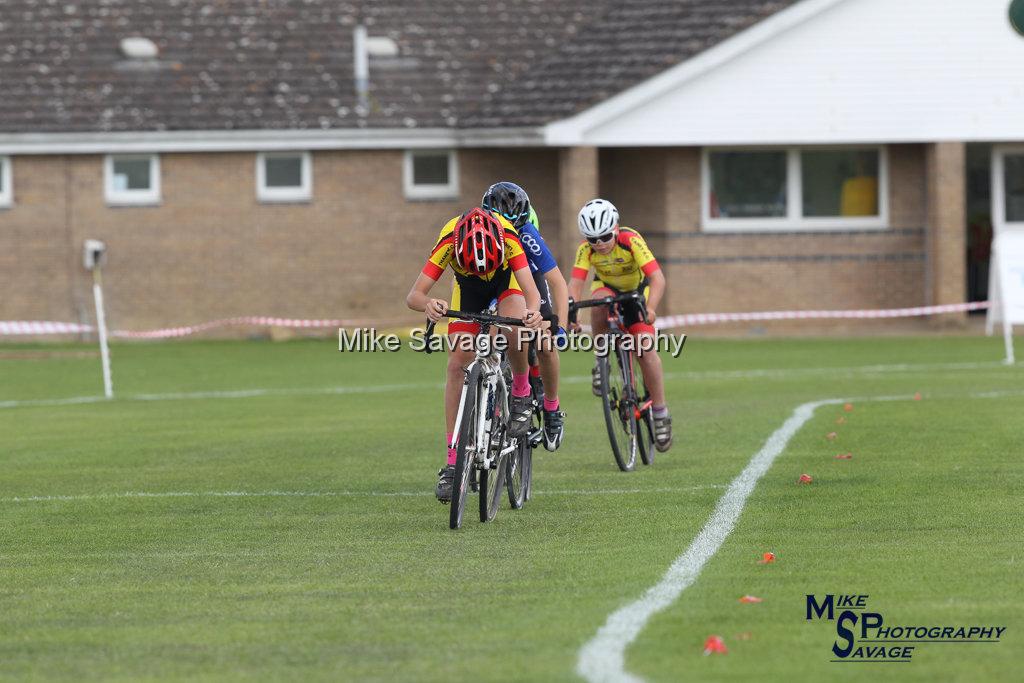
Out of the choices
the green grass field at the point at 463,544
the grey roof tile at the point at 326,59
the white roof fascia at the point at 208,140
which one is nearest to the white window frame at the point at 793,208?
the grey roof tile at the point at 326,59

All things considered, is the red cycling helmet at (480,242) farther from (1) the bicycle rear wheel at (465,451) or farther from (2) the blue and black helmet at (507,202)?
(1) the bicycle rear wheel at (465,451)

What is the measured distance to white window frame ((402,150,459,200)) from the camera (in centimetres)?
3219

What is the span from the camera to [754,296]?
102 ft

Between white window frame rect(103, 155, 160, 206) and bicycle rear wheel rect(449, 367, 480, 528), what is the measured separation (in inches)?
895

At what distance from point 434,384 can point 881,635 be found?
1512 centimetres

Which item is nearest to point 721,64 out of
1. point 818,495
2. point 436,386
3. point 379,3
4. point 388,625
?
point 379,3

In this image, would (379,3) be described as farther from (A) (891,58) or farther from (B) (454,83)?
(A) (891,58)

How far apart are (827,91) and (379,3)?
351 inches

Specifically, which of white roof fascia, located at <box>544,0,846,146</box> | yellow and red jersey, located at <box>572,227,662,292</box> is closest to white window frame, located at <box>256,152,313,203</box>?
white roof fascia, located at <box>544,0,846,146</box>

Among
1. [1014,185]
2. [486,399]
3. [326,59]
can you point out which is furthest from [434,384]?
[1014,185]

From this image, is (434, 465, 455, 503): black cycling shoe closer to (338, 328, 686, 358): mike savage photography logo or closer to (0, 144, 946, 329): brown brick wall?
(338, 328, 686, 358): mike savage photography logo

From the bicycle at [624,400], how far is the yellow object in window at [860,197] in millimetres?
18639

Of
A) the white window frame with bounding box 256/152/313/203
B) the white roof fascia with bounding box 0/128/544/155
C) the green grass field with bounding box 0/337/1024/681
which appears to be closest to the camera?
the green grass field with bounding box 0/337/1024/681

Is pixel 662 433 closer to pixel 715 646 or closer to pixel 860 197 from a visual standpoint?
pixel 715 646
